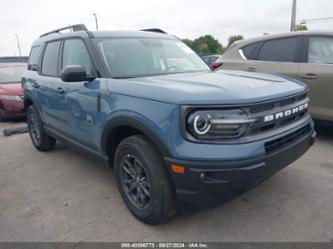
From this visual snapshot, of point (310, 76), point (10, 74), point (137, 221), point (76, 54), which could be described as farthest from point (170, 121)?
point (10, 74)

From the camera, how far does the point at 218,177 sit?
203 cm

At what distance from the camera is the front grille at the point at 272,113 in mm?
2135

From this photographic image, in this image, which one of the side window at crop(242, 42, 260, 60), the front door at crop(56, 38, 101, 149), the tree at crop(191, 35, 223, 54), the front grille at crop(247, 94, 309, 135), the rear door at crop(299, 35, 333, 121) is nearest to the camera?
the front grille at crop(247, 94, 309, 135)

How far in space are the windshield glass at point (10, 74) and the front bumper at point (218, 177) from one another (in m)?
7.32

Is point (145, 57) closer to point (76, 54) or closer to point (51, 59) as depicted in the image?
point (76, 54)

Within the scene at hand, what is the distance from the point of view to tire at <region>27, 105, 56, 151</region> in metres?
4.58

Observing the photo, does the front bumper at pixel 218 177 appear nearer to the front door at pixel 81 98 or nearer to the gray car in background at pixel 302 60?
the front door at pixel 81 98

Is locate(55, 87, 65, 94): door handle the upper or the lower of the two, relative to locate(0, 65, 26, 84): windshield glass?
upper

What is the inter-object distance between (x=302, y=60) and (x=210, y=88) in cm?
305

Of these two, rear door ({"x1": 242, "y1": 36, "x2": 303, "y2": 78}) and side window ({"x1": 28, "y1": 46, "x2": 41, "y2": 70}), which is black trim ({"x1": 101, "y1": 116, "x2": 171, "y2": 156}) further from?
rear door ({"x1": 242, "y1": 36, "x2": 303, "y2": 78})

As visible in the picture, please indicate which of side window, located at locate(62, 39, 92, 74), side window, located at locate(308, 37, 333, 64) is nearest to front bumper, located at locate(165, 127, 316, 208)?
side window, located at locate(62, 39, 92, 74)

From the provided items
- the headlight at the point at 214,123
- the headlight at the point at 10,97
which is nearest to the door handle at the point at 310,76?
the headlight at the point at 214,123

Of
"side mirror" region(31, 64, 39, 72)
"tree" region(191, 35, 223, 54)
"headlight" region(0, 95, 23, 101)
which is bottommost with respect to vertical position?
"tree" region(191, 35, 223, 54)

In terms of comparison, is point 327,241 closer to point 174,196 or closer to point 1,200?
point 174,196
